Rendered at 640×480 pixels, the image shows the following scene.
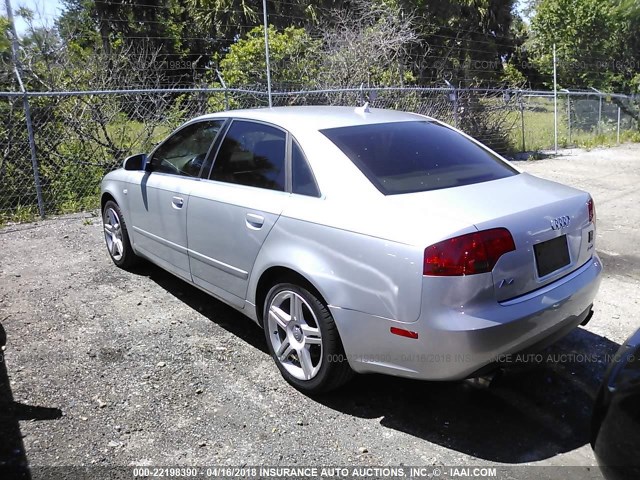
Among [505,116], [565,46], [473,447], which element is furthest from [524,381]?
[565,46]

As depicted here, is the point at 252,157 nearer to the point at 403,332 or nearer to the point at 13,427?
the point at 403,332

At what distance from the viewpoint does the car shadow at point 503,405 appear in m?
2.98

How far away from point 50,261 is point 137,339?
2.56 meters

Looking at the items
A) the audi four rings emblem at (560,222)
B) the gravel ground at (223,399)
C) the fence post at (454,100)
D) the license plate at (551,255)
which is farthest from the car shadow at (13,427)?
the fence post at (454,100)

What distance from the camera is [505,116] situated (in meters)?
13.8

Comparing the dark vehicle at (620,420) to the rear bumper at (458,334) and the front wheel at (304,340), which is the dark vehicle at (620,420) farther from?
the front wheel at (304,340)

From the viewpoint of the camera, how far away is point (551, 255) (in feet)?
9.93

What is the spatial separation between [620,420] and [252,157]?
2705 mm

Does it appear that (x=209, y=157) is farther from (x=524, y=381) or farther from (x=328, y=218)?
(x=524, y=381)

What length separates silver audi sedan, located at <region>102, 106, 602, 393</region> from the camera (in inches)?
107

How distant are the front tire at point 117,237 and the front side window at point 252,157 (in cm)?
176

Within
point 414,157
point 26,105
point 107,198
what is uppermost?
point 26,105

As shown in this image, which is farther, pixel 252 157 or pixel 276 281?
pixel 252 157

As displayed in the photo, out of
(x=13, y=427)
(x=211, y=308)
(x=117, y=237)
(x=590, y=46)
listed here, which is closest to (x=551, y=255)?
(x=211, y=308)
